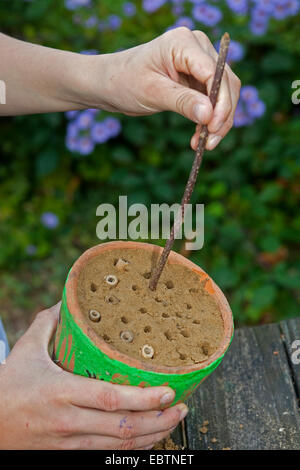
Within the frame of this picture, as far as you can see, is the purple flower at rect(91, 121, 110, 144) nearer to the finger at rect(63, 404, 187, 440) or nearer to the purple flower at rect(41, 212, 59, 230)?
the purple flower at rect(41, 212, 59, 230)

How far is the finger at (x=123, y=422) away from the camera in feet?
2.78

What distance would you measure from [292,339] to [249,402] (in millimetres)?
192

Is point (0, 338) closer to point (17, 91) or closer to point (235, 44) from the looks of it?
point (17, 91)

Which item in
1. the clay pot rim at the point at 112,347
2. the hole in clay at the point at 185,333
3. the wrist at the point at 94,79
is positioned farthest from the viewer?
the wrist at the point at 94,79

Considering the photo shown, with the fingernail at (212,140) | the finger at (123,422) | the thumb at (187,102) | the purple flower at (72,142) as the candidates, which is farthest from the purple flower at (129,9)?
the finger at (123,422)

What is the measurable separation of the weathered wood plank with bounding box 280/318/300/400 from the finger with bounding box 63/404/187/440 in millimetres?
337

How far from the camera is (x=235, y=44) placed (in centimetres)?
199

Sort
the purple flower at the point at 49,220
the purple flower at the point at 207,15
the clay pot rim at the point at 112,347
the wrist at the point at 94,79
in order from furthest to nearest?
the purple flower at the point at 49,220, the purple flower at the point at 207,15, the wrist at the point at 94,79, the clay pot rim at the point at 112,347

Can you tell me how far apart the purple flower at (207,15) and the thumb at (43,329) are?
1.39 m

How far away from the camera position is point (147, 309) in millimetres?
957

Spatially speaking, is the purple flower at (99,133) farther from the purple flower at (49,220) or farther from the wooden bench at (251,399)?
the wooden bench at (251,399)

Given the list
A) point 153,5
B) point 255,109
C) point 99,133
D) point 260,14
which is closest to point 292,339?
point 255,109

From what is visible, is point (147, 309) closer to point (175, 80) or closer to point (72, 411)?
point (72, 411)

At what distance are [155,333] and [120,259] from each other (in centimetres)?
16
